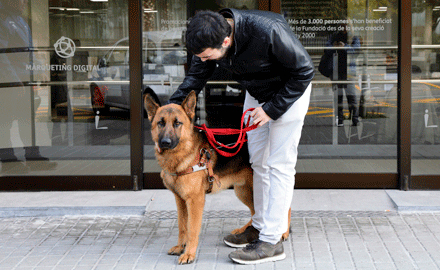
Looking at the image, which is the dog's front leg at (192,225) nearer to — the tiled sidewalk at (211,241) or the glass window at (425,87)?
the tiled sidewalk at (211,241)

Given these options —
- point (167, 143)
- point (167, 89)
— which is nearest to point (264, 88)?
point (167, 143)

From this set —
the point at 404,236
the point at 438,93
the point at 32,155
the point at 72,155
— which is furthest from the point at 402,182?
the point at 32,155

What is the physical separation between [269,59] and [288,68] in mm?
157

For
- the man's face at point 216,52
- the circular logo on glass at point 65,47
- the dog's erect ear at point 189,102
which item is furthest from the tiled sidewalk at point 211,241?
the circular logo on glass at point 65,47

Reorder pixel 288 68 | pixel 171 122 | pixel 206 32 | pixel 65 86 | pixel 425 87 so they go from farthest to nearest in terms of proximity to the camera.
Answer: pixel 65 86, pixel 425 87, pixel 171 122, pixel 288 68, pixel 206 32

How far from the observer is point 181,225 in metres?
4.46

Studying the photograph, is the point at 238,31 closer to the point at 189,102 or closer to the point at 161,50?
the point at 189,102

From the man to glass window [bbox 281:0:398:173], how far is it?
A: 218 cm

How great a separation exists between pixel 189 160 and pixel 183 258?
2.51 feet

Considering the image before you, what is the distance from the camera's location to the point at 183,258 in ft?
13.9

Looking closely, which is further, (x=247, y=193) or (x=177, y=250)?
(x=247, y=193)

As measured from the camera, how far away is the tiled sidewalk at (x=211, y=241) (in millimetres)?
4281

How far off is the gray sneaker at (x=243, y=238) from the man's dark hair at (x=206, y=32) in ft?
5.67

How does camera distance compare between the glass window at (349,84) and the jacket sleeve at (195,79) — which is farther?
the glass window at (349,84)
